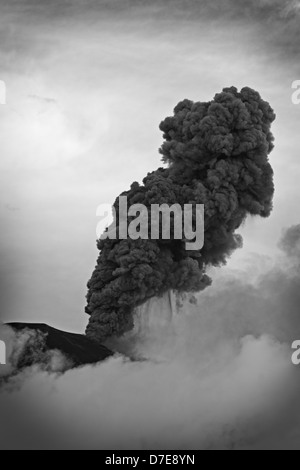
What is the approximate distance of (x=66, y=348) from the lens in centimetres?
5788

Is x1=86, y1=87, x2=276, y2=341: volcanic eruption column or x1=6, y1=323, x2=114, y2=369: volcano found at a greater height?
x1=86, y1=87, x2=276, y2=341: volcanic eruption column

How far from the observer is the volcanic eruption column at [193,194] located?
5478cm

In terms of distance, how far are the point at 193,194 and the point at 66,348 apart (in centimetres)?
1413

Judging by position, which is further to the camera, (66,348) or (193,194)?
(66,348)

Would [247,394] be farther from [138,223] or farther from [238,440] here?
[138,223]

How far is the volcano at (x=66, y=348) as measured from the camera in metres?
56.5

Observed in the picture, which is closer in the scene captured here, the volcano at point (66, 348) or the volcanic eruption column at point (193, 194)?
the volcanic eruption column at point (193, 194)

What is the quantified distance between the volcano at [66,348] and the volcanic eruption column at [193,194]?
1254mm

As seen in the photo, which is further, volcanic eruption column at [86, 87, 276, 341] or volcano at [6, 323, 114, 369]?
volcano at [6, 323, 114, 369]

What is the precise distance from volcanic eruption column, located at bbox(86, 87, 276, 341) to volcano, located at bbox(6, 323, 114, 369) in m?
1.25

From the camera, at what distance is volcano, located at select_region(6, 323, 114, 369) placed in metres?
56.5

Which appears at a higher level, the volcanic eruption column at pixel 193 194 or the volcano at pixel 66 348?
the volcanic eruption column at pixel 193 194

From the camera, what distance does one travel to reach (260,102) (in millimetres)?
57562
